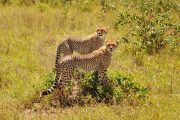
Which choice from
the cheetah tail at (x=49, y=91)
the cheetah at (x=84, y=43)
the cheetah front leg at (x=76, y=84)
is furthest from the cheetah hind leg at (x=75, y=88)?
the cheetah at (x=84, y=43)

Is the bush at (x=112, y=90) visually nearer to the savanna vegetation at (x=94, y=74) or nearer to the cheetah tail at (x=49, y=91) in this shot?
the savanna vegetation at (x=94, y=74)

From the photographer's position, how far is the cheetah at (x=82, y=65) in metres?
7.43

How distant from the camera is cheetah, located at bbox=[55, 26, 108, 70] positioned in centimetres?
878

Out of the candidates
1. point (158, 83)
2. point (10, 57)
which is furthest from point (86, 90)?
point (10, 57)

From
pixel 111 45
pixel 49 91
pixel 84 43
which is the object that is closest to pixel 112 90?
pixel 111 45

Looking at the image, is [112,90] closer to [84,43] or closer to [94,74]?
[94,74]

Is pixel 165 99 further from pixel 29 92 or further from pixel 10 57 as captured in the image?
pixel 10 57

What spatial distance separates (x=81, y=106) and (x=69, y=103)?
193mm

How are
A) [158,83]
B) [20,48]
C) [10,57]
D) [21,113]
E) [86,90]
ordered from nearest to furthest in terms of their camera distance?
[21,113] → [86,90] → [158,83] → [10,57] → [20,48]

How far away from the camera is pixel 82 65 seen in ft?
25.0

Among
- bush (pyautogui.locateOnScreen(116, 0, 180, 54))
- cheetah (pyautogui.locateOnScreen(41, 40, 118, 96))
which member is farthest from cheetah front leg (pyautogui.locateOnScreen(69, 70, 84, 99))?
bush (pyautogui.locateOnScreen(116, 0, 180, 54))

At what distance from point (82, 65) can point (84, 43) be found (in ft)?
4.77

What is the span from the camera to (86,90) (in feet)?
25.0

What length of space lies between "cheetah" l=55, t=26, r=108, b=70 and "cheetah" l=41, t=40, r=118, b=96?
37.1 inches
